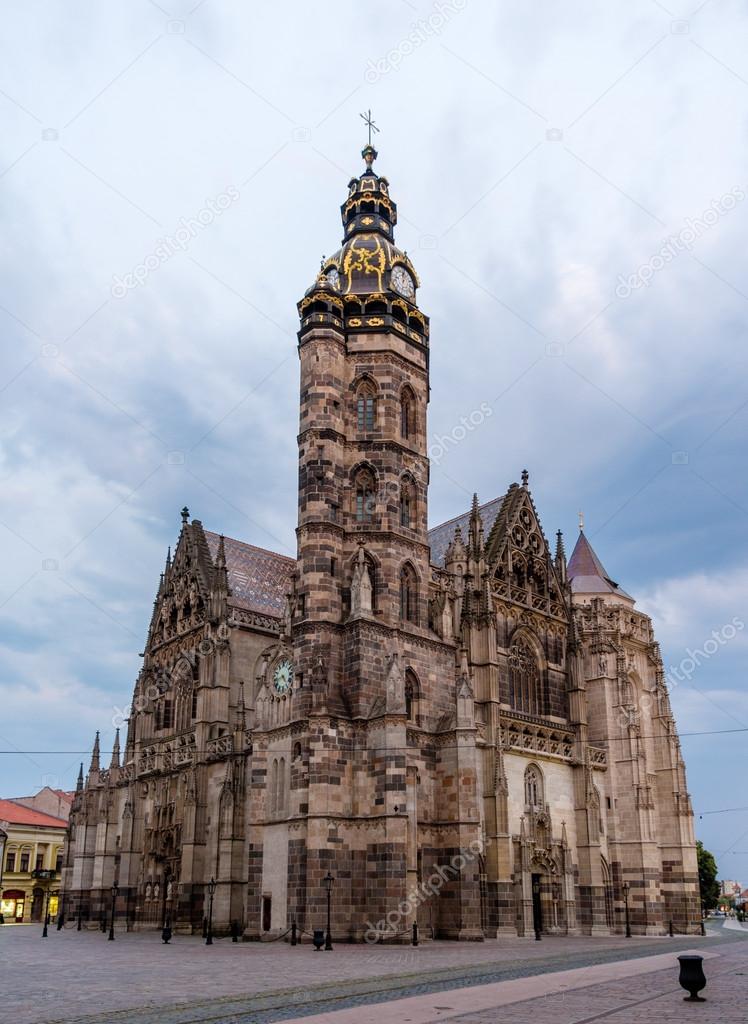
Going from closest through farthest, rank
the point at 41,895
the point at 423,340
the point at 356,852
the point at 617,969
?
the point at 617,969 < the point at 356,852 < the point at 423,340 < the point at 41,895

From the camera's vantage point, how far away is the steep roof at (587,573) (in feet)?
230

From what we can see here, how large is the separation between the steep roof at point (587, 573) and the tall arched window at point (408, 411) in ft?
72.6

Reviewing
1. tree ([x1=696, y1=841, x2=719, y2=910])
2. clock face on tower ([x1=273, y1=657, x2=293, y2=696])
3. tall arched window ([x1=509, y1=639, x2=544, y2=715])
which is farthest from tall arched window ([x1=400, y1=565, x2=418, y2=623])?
tree ([x1=696, y1=841, x2=719, y2=910])

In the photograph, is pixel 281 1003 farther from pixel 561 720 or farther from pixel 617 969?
pixel 561 720

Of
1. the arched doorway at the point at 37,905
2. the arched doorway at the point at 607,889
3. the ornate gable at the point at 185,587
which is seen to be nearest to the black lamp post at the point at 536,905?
the arched doorway at the point at 607,889

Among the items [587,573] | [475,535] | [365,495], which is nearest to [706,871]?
[587,573]

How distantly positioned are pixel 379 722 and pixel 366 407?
17.0 meters

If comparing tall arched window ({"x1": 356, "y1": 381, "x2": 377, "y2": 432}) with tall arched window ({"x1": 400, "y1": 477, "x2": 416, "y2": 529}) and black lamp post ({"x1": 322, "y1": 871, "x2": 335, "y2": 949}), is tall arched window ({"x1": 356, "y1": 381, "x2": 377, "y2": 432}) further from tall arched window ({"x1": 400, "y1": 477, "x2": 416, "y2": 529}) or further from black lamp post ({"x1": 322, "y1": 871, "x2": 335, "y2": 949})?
black lamp post ({"x1": 322, "y1": 871, "x2": 335, "y2": 949})

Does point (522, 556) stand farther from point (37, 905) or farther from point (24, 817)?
point (24, 817)

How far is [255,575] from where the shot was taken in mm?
63406

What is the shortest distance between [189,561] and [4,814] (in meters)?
43.1

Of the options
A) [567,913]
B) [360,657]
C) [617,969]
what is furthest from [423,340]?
[617,969]

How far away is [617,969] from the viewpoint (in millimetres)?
27516

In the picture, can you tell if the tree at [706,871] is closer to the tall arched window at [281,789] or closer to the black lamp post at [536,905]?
the black lamp post at [536,905]
